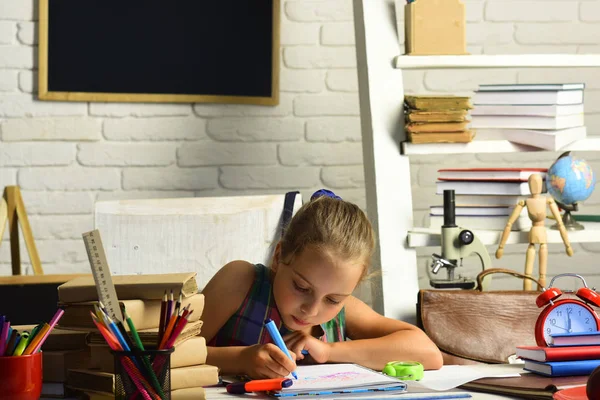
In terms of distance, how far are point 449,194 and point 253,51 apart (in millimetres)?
967

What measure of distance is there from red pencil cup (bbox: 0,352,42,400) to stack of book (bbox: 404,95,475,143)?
140cm

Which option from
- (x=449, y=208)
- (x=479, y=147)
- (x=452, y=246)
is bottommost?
(x=452, y=246)

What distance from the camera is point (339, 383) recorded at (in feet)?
4.13

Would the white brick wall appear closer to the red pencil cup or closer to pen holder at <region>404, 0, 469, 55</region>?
pen holder at <region>404, 0, 469, 55</region>

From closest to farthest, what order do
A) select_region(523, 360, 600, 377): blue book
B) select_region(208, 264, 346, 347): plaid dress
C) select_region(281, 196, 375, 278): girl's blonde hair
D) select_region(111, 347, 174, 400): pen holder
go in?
1. select_region(111, 347, 174, 400): pen holder
2. select_region(523, 360, 600, 377): blue book
3. select_region(281, 196, 375, 278): girl's blonde hair
4. select_region(208, 264, 346, 347): plaid dress

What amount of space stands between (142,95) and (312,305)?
1.51 meters

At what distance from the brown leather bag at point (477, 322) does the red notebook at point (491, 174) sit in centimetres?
45

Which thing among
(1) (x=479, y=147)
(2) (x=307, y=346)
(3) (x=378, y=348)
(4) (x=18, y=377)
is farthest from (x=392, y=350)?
(1) (x=479, y=147)

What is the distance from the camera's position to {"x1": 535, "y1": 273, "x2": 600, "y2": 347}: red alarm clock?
4.87 ft

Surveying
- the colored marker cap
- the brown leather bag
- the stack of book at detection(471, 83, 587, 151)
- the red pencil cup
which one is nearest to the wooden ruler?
the red pencil cup

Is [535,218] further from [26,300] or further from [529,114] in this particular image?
[26,300]

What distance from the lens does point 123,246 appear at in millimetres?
2201

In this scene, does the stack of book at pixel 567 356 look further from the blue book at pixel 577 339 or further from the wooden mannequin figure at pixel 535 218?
the wooden mannequin figure at pixel 535 218

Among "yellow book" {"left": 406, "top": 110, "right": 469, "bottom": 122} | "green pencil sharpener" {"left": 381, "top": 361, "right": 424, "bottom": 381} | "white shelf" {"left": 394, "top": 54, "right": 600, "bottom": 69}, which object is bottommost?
"green pencil sharpener" {"left": 381, "top": 361, "right": 424, "bottom": 381}
